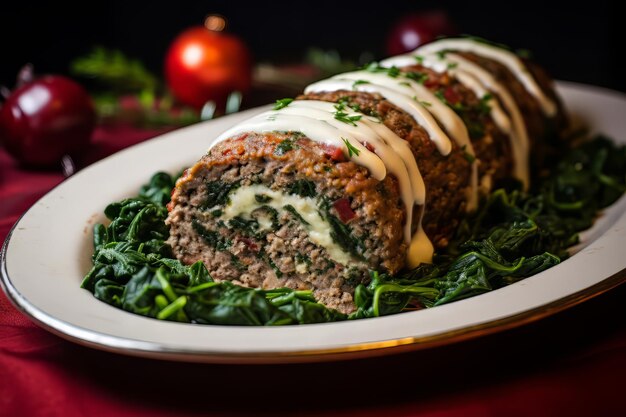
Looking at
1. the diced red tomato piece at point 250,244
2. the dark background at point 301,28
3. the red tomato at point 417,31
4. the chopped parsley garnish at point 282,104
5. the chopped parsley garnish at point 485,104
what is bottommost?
the dark background at point 301,28

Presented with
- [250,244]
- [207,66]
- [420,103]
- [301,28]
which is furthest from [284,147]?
[301,28]

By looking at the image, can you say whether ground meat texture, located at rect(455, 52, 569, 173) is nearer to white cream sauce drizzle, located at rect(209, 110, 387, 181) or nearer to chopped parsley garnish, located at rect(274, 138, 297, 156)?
white cream sauce drizzle, located at rect(209, 110, 387, 181)

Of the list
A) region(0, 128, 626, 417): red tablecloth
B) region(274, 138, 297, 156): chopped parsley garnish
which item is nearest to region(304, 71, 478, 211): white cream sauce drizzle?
region(274, 138, 297, 156): chopped parsley garnish

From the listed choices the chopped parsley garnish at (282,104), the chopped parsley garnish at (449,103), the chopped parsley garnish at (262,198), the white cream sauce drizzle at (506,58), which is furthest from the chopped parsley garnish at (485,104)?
the chopped parsley garnish at (262,198)

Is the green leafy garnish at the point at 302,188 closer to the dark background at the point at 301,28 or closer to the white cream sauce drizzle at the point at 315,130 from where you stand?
the white cream sauce drizzle at the point at 315,130

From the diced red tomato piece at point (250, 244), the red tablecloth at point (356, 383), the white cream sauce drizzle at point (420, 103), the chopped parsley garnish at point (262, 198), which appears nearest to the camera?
the red tablecloth at point (356, 383)

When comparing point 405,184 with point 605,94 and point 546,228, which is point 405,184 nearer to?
point 546,228
